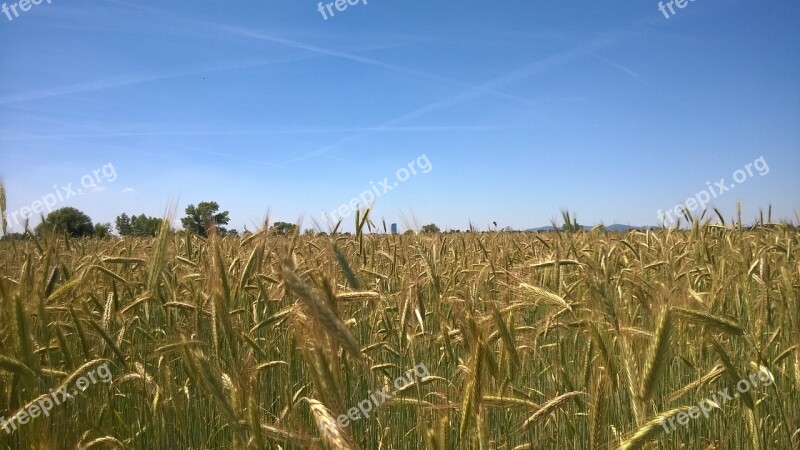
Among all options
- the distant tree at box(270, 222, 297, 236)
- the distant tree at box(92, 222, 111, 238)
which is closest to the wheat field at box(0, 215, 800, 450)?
the distant tree at box(270, 222, 297, 236)

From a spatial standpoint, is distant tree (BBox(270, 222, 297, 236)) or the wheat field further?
distant tree (BBox(270, 222, 297, 236))

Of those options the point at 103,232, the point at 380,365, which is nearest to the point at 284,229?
the point at 380,365

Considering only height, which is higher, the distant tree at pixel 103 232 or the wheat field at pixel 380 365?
the distant tree at pixel 103 232

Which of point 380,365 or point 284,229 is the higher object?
point 284,229

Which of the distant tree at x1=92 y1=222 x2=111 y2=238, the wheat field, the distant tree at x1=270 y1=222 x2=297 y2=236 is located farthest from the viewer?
the distant tree at x1=92 y1=222 x2=111 y2=238

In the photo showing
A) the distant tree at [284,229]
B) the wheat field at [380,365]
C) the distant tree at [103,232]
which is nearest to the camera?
the wheat field at [380,365]

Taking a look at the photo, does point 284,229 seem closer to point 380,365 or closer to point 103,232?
point 380,365

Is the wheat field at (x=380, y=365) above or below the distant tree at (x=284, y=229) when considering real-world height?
below

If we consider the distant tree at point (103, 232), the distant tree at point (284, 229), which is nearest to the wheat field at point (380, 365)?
the distant tree at point (284, 229)

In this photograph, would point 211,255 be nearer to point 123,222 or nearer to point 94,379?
point 94,379

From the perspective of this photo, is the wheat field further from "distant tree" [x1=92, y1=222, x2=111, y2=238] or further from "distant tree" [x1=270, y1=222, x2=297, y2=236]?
"distant tree" [x1=92, y1=222, x2=111, y2=238]

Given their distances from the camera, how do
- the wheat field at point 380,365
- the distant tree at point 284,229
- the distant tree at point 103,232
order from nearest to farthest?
the wheat field at point 380,365, the distant tree at point 284,229, the distant tree at point 103,232

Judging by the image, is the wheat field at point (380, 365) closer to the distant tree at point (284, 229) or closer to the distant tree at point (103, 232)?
the distant tree at point (284, 229)

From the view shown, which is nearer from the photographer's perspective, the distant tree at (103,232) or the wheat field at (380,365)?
the wheat field at (380,365)
